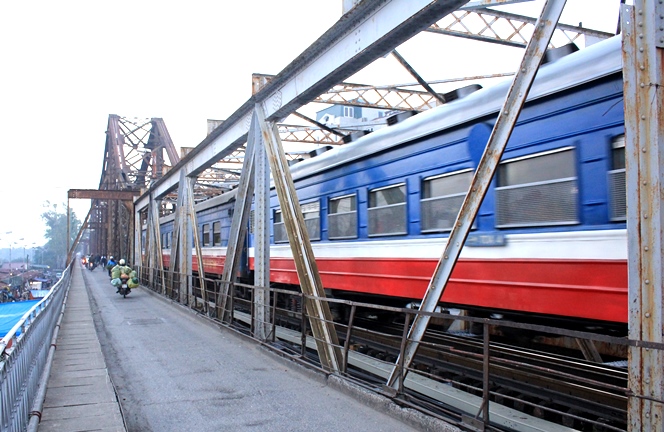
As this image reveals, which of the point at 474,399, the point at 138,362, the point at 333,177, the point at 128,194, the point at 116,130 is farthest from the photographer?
the point at 116,130

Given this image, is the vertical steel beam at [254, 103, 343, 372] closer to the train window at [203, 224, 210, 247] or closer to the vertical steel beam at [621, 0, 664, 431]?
the vertical steel beam at [621, 0, 664, 431]

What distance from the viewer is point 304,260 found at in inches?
278

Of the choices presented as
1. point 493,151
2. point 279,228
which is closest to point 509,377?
point 493,151

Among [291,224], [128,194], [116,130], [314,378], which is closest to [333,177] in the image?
[291,224]

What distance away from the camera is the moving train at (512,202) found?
15.2ft

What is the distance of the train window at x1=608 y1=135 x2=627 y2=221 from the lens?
4.53 metres

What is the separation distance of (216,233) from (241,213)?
7.27 m

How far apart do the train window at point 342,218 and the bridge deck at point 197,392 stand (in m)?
2.07

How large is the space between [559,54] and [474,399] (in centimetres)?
333

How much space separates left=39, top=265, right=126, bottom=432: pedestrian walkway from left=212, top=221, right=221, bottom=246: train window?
633cm

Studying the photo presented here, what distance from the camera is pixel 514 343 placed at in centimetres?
621

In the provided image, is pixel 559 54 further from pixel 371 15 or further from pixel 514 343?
pixel 514 343

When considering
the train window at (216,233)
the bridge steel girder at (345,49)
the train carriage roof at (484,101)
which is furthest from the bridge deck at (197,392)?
the train window at (216,233)

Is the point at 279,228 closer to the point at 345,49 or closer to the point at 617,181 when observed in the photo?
the point at 345,49
